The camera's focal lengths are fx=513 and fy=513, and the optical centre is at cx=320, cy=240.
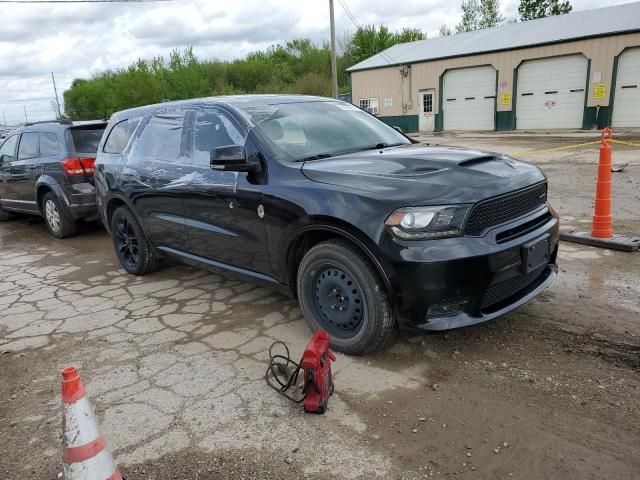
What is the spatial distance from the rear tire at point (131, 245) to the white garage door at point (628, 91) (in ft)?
74.5

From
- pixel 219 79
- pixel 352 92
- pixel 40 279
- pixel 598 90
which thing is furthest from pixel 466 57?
pixel 219 79

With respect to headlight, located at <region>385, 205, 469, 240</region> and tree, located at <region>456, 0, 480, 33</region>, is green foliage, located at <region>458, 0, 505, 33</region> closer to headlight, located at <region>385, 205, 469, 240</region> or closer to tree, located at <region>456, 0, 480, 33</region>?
tree, located at <region>456, 0, 480, 33</region>

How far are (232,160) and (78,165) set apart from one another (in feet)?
14.9

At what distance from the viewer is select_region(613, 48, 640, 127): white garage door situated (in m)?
21.3

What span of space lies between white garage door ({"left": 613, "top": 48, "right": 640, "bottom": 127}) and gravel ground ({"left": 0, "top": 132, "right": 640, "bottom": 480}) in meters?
20.2

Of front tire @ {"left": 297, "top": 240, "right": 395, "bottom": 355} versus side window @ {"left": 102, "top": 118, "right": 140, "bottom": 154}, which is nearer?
front tire @ {"left": 297, "top": 240, "right": 395, "bottom": 355}

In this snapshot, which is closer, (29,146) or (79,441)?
(79,441)

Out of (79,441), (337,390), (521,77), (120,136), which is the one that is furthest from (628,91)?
(79,441)

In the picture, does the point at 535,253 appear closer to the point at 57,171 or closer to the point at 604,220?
the point at 604,220

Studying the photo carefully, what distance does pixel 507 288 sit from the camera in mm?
3273

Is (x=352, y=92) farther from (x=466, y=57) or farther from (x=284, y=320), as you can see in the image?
(x=284, y=320)

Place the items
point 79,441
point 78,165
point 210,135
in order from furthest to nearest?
point 78,165, point 210,135, point 79,441

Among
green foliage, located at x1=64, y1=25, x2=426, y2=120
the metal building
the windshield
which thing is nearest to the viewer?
the windshield

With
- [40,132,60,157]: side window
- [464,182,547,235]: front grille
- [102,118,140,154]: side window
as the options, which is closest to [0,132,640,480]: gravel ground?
[464,182,547,235]: front grille
